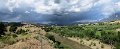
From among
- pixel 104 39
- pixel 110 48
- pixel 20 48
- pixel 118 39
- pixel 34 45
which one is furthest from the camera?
pixel 104 39

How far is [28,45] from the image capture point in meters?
47.9

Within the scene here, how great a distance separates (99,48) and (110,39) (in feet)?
71.1

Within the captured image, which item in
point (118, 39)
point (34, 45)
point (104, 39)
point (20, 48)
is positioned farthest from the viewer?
point (104, 39)

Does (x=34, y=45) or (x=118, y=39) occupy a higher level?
(x=34, y=45)

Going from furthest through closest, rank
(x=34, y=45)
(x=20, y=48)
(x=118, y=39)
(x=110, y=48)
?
(x=118, y=39)
(x=110, y=48)
(x=34, y=45)
(x=20, y=48)

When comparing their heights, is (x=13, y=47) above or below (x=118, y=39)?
above

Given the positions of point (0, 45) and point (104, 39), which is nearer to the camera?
point (0, 45)

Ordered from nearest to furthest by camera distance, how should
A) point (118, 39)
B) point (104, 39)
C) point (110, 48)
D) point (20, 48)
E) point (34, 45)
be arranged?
point (20, 48), point (34, 45), point (110, 48), point (118, 39), point (104, 39)

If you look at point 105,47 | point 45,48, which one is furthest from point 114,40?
point 45,48

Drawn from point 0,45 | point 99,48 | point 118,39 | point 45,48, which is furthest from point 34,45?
point 118,39

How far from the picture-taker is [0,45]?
47031mm

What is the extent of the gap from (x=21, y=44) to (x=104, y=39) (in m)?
76.0

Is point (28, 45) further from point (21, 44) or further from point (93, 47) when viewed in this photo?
point (93, 47)

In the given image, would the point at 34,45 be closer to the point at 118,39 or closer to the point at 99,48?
the point at 99,48
